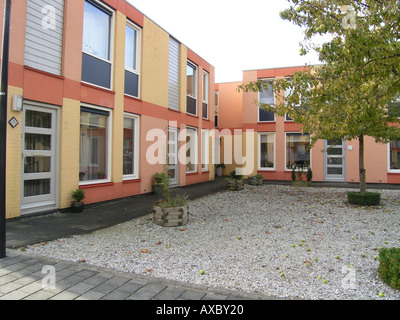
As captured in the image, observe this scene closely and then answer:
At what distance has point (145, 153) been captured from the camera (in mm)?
10797

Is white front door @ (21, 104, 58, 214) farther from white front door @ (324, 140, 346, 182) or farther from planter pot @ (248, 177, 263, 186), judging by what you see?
white front door @ (324, 140, 346, 182)

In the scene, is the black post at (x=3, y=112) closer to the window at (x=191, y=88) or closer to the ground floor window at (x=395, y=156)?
the window at (x=191, y=88)

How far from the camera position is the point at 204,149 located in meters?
16.0

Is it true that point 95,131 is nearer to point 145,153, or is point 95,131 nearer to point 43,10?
point 145,153

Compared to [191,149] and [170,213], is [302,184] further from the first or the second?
[170,213]

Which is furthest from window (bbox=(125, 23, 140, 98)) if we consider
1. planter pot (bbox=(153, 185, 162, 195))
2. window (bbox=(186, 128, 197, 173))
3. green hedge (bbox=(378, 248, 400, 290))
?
green hedge (bbox=(378, 248, 400, 290))

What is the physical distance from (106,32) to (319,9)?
21.8ft

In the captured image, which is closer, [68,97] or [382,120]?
[68,97]

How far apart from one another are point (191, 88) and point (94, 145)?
7222mm

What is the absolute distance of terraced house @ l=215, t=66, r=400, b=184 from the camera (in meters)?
15.2

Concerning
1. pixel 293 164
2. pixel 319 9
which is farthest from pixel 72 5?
pixel 293 164

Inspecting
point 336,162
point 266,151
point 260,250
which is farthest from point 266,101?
point 260,250

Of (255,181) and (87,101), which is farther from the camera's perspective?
(255,181)

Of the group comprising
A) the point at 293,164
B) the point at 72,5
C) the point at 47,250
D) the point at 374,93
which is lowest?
the point at 47,250
